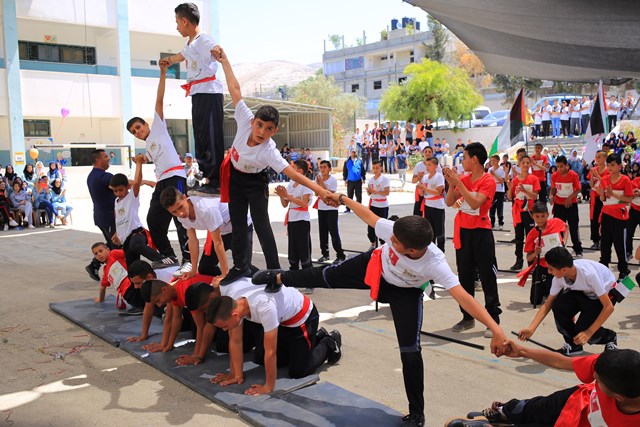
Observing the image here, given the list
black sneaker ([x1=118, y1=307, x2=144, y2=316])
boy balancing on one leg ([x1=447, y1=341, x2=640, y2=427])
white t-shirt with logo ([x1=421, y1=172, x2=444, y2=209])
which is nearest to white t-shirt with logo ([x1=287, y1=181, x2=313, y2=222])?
white t-shirt with logo ([x1=421, y1=172, x2=444, y2=209])

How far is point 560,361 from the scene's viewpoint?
3.26 m

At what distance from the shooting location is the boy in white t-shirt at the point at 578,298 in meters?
4.90

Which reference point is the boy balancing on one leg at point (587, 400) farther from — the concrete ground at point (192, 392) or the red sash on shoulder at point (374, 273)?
→ the red sash on shoulder at point (374, 273)

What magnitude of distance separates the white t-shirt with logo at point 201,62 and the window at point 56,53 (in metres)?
20.5

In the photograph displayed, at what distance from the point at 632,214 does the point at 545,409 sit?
6248mm

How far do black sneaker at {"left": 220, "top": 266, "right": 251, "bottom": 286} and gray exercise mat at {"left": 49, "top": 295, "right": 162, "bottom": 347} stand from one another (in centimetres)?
142

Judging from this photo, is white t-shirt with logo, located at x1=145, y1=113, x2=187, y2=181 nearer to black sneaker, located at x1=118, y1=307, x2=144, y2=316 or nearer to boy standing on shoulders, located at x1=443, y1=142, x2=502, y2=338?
black sneaker, located at x1=118, y1=307, x2=144, y2=316

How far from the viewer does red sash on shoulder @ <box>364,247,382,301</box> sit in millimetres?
3863

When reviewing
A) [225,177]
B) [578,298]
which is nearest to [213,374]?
[225,177]

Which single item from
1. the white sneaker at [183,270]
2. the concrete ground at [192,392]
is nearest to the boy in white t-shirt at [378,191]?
the concrete ground at [192,392]

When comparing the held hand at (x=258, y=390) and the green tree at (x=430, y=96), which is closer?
the held hand at (x=258, y=390)

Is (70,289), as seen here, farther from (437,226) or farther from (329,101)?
(329,101)

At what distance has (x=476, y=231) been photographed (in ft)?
19.4

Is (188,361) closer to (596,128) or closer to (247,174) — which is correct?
(247,174)
